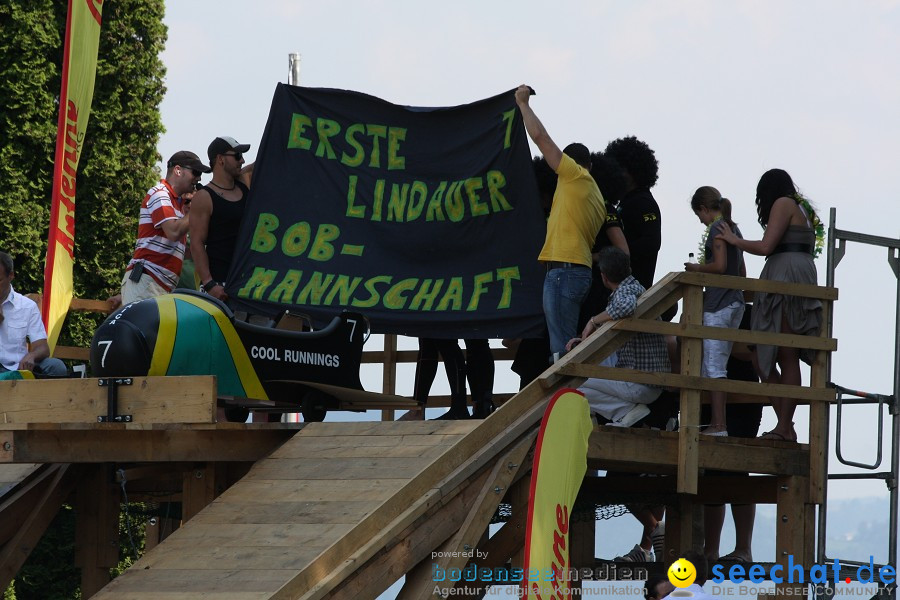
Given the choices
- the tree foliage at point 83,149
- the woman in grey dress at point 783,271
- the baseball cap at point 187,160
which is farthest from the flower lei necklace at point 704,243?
the tree foliage at point 83,149

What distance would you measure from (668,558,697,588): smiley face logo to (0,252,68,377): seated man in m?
4.37

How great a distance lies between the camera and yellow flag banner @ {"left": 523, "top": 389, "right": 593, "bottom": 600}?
7.02m

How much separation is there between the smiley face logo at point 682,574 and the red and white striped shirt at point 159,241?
3.95 m

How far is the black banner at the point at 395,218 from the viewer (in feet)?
31.4

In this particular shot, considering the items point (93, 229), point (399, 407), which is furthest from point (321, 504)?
point (93, 229)

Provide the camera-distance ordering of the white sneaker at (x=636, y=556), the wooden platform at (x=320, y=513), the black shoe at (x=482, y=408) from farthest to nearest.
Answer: the white sneaker at (x=636, y=556) < the black shoe at (x=482, y=408) < the wooden platform at (x=320, y=513)

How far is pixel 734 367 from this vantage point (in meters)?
9.64

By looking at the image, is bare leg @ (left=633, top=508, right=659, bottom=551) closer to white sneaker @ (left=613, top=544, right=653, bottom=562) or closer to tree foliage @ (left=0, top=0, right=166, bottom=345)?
white sneaker @ (left=613, top=544, right=653, bottom=562)

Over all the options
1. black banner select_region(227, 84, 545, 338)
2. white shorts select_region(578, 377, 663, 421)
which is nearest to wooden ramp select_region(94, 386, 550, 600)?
white shorts select_region(578, 377, 663, 421)

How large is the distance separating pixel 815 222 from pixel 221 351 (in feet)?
12.5

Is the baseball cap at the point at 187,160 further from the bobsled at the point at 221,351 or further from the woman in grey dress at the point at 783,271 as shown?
the woman in grey dress at the point at 783,271

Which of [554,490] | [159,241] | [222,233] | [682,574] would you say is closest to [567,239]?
[554,490]

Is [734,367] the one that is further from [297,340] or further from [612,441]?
[297,340]

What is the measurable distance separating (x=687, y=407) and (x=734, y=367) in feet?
4.96
